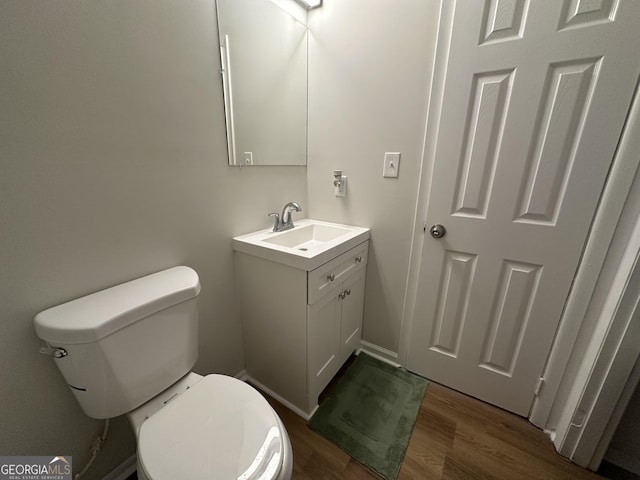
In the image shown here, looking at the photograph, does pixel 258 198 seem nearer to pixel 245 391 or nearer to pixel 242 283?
pixel 242 283

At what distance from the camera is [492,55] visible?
3.24 feet

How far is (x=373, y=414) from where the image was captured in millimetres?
1278

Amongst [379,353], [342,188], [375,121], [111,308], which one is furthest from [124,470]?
[375,121]

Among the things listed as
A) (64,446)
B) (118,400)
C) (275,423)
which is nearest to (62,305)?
(118,400)

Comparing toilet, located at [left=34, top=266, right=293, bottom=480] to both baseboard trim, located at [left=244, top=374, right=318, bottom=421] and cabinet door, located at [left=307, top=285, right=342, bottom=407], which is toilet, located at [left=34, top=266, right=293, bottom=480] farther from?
baseboard trim, located at [left=244, top=374, right=318, bottom=421]

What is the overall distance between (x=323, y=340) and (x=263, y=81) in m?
1.37

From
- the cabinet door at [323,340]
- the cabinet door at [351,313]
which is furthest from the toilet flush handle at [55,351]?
the cabinet door at [351,313]

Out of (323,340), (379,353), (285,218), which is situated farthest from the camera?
(379,353)

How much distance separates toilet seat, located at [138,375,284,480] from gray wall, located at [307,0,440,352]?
988 millimetres

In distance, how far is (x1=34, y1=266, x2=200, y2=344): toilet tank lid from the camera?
0.67m

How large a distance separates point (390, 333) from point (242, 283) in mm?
983

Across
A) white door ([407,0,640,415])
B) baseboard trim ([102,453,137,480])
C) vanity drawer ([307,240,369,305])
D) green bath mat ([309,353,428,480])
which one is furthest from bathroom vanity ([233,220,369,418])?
baseboard trim ([102,453,137,480])

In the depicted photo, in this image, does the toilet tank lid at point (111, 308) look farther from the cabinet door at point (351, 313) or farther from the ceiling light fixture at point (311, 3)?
the ceiling light fixture at point (311, 3)

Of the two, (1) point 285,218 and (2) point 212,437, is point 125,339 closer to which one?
(2) point 212,437
